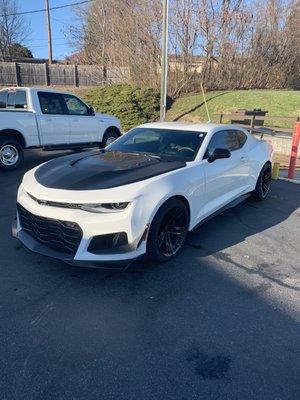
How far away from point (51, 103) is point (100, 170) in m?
5.45

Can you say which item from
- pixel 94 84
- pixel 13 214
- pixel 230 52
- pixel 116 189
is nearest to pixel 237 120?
pixel 230 52

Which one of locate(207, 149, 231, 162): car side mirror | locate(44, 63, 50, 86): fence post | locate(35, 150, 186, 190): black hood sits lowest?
locate(35, 150, 186, 190): black hood

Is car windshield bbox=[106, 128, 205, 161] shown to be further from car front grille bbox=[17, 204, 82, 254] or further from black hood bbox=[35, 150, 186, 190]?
car front grille bbox=[17, 204, 82, 254]

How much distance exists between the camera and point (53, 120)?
880 centimetres

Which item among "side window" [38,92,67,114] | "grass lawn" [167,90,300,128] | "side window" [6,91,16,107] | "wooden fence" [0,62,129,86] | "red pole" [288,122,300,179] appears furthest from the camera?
"wooden fence" [0,62,129,86]

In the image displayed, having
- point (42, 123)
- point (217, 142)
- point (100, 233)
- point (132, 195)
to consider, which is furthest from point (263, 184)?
point (42, 123)

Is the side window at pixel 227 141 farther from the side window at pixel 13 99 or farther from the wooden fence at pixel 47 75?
the wooden fence at pixel 47 75

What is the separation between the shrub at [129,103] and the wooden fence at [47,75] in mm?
8583

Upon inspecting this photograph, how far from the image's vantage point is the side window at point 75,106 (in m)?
9.25

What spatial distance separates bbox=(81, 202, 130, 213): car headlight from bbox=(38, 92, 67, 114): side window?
19.4 feet

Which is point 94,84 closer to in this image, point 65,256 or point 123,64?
point 123,64

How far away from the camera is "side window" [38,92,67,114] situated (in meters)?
8.66

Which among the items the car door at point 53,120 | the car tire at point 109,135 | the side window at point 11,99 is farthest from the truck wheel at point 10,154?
the car tire at point 109,135

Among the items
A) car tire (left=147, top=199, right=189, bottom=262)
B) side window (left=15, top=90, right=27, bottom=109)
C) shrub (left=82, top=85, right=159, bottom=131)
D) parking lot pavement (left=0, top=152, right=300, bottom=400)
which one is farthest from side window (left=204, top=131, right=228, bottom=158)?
shrub (left=82, top=85, right=159, bottom=131)
